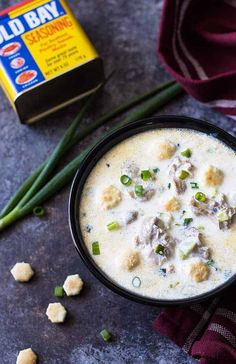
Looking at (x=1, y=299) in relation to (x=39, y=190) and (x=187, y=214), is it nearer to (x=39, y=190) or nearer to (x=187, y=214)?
(x=39, y=190)

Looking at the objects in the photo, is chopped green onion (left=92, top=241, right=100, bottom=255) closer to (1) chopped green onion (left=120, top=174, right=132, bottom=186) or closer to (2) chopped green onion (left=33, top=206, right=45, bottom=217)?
(1) chopped green onion (left=120, top=174, right=132, bottom=186)

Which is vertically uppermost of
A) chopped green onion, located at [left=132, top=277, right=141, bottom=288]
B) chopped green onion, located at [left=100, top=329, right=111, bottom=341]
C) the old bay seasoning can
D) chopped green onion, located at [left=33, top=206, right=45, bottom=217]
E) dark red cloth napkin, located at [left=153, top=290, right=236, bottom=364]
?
the old bay seasoning can

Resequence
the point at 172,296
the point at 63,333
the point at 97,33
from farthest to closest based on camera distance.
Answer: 1. the point at 97,33
2. the point at 63,333
3. the point at 172,296

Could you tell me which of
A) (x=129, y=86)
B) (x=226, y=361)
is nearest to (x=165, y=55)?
(x=129, y=86)

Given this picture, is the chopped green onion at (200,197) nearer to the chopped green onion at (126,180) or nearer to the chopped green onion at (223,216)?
the chopped green onion at (223,216)

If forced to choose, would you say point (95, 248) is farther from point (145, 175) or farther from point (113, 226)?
point (145, 175)

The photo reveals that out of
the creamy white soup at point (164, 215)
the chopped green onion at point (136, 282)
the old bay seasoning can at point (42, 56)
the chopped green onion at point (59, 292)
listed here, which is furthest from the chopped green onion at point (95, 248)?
the old bay seasoning can at point (42, 56)

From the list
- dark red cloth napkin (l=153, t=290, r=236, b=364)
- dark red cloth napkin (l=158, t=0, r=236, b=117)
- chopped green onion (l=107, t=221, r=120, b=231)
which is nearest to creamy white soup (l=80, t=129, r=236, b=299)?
chopped green onion (l=107, t=221, r=120, b=231)
